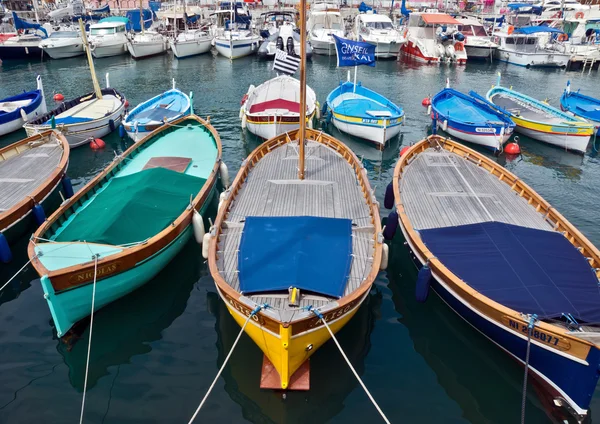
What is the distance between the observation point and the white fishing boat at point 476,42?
5627 cm

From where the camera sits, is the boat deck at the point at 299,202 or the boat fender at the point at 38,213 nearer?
the boat deck at the point at 299,202

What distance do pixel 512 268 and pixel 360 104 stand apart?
19698mm

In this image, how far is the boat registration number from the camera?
9.73 meters

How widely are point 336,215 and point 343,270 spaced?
3.10 metres

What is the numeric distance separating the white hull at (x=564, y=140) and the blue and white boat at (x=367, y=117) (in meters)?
9.50

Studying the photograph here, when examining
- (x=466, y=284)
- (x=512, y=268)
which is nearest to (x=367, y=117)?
(x=512, y=268)

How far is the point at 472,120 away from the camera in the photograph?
91.3 ft

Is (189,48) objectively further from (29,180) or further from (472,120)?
(29,180)

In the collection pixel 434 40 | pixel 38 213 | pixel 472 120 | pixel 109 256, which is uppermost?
pixel 434 40

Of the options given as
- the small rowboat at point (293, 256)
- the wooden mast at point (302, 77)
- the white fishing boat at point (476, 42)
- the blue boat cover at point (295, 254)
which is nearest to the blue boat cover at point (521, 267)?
the small rowboat at point (293, 256)

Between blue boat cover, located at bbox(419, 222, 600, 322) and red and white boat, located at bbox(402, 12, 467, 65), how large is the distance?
156ft

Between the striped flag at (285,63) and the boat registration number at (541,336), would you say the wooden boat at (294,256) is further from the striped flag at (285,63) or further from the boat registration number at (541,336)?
the striped flag at (285,63)

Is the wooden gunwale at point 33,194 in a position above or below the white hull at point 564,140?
above

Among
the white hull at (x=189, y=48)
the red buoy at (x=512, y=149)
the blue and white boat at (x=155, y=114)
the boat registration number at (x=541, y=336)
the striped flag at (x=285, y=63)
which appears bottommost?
the red buoy at (x=512, y=149)
